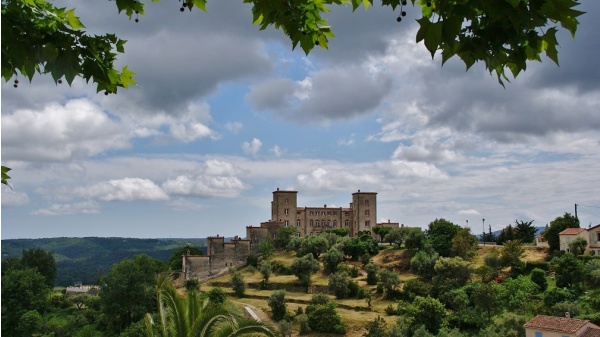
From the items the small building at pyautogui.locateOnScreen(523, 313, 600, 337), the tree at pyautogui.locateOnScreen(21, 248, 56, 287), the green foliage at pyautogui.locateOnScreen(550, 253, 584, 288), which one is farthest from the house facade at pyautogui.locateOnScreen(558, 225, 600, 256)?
the tree at pyautogui.locateOnScreen(21, 248, 56, 287)

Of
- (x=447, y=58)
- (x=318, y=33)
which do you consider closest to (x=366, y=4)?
(x=318, y=33)

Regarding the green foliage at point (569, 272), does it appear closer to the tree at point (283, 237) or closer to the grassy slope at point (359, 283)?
the grassy slope at point (359, 283)

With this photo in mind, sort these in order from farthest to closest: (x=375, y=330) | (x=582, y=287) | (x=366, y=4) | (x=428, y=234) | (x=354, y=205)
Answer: (x=354, y=205), (x=428, y=234), (x=582, y=287), (x=375, y=330), (x=366, y=4)

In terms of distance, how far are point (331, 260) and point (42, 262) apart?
34.7 m

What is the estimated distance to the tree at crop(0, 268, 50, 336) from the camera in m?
49.3

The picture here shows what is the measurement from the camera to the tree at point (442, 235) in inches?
2003

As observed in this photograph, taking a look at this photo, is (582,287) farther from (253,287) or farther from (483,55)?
(483,55)

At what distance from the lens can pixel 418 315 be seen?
34.9 meters

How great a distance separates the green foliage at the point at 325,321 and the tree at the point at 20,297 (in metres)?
27.4

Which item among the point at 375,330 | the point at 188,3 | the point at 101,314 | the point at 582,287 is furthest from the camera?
the point at 101,314

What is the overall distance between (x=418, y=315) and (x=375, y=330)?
10.1 feet

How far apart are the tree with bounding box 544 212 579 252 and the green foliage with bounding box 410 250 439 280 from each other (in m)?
10.1

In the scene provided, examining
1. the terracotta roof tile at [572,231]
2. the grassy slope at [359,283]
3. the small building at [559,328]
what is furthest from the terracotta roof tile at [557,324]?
the terracotta roof tile at [572,231]

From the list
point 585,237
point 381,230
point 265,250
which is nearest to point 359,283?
point 265,250
